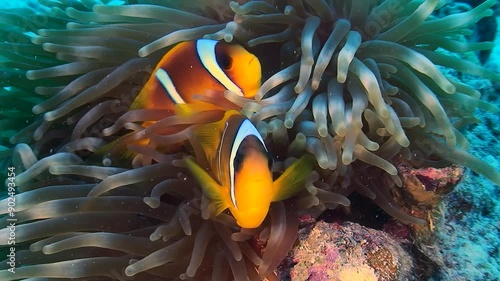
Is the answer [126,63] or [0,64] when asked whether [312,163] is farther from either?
[0,64]

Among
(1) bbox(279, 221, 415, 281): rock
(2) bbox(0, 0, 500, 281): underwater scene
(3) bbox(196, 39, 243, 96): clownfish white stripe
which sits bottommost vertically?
(1) bbox(279, 221, 415, 281): rock

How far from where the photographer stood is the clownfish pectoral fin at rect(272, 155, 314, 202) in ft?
3.76

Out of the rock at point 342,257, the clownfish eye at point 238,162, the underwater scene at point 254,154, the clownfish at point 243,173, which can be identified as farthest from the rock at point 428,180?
the clownfish eye at point 238,162

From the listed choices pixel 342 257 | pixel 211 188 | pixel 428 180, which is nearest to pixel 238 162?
pixel 211 188

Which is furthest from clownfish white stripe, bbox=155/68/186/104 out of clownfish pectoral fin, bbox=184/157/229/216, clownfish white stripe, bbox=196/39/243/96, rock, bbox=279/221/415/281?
rock, bbox=279/221/415/281

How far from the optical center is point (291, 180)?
1.16 metres

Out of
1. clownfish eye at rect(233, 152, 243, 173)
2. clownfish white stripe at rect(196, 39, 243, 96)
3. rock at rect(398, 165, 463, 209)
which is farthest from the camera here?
rock at rect(398, 165, 463, 209)

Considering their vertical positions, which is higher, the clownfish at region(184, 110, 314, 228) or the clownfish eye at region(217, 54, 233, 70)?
the clownfish eye at region(217, 54, 233, 70)

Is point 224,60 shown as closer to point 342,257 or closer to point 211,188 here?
point 211,188

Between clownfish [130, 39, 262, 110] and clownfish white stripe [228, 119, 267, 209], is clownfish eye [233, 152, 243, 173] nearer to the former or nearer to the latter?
clownfish white stripe [228, 119, 267, 209]

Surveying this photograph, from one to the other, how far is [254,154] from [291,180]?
6.9 inches

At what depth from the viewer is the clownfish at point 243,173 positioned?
3.42ft

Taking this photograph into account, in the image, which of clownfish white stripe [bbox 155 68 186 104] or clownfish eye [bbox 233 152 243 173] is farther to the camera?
clownfish white stripe [bbox 155 68 186 104]

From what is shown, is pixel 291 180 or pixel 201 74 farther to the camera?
pixel 201 74
